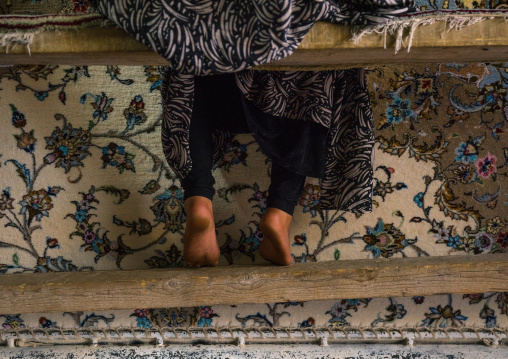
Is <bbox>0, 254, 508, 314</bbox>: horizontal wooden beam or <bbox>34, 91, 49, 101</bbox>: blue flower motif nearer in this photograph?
<bbox>0, 254, 508, 314</bbox>: horizontal wooden beam

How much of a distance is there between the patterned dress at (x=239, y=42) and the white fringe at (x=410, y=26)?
0.01m

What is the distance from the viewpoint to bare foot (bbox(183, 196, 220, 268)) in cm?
90

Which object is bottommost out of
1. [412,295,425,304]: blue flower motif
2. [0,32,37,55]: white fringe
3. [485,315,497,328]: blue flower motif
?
[485,315,497,328]: blue flower motif

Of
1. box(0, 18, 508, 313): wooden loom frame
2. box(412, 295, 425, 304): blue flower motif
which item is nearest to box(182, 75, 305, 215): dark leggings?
box(0, 18, 508, 313): wooden loom frame

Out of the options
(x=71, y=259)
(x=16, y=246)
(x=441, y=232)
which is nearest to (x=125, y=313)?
(x=71, y=259)

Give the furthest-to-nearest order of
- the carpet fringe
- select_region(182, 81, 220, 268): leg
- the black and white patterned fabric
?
the carpet fringe, select_region(182, 81, 220, 268): leg, the black and white patterned fabric

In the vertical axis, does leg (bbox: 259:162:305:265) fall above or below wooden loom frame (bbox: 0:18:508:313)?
above

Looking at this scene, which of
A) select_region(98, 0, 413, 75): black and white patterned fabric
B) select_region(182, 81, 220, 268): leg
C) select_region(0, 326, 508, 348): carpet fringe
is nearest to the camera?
select_region(98, 0, 413, 75): black and white patterned fabric

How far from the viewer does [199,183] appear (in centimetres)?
91

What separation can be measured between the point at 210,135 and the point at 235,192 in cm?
24

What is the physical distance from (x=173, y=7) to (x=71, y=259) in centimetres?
71

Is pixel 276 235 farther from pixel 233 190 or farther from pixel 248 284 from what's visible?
pixel 233 190

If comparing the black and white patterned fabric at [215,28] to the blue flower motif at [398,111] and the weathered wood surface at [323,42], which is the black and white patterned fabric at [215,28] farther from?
the blue flower motif at [398,111]

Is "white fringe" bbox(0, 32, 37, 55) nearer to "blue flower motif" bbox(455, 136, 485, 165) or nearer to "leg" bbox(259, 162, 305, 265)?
"leg" bbox(259, 162, 305, 265)
